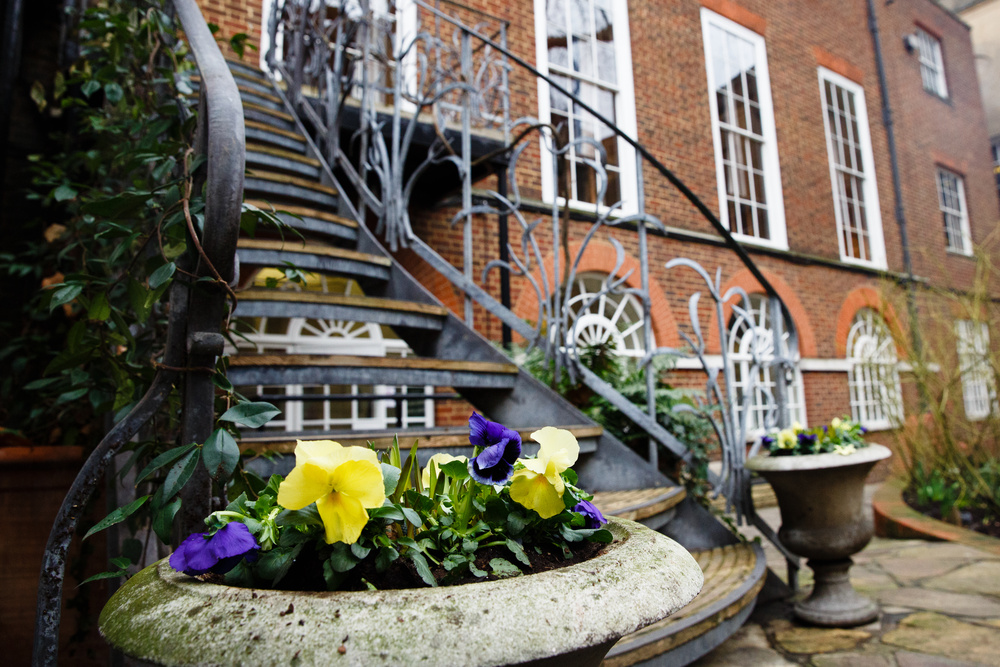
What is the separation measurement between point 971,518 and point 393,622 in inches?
223

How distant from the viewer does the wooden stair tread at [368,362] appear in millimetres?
1896

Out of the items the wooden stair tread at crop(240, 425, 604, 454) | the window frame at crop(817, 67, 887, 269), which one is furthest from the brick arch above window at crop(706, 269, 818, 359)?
the wooden stair tread at crop(240, 425, 604, 454)

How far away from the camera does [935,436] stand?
5.19m

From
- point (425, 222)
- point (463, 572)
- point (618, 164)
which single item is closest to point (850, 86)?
point (618, 164)

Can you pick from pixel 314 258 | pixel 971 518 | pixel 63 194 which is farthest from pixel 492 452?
pixel 971 518

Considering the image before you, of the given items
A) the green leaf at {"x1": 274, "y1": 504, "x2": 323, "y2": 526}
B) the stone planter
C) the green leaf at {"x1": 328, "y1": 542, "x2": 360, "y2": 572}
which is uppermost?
the green leaf at {"x1": 274, "y1": 504, "x2": 323, "y2": 526}

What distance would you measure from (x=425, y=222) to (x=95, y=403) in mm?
4083

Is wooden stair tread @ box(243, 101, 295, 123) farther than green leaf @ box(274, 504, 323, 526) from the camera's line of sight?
Yes

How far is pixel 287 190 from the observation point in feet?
10.1

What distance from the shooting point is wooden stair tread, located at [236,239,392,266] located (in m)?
2.32

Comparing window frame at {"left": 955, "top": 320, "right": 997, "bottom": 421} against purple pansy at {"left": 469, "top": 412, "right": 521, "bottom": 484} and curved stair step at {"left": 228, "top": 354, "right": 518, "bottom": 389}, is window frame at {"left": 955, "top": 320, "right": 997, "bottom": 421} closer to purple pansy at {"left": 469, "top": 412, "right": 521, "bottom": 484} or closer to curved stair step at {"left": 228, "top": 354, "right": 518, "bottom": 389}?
curved stair step at {"left": 228, "top": 354, "right": 518, "bottom": 389}

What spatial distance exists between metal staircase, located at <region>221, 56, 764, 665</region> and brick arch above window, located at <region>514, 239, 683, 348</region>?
9.01ft

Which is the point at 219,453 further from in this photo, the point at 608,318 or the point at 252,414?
the point at 608,318

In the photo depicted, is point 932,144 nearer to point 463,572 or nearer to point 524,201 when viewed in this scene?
point 524,201
